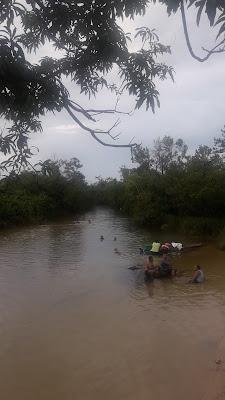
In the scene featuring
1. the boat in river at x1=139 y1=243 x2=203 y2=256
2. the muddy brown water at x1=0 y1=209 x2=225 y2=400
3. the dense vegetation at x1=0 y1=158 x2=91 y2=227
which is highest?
the dense vegetation at x1=0 y1=158 x2=91 y2=227

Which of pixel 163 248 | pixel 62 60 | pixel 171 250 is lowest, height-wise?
pixel 171 250

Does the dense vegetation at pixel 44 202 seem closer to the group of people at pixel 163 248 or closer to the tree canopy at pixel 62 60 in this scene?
the group of people at pixel 163 248

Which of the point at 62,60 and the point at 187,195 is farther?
the point at 187,195

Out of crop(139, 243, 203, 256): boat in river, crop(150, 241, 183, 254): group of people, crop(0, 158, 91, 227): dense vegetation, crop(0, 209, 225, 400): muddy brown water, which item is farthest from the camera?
crop(0, 158, 91, 227): dense vegetation

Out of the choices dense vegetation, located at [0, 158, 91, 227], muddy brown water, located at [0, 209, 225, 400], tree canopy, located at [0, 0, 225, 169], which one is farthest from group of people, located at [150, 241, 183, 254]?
tree canopy, located at [0, 0, 225, 169]

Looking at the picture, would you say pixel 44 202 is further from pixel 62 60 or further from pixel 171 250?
pixel 62 60

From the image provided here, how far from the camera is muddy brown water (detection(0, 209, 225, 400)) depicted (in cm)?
884

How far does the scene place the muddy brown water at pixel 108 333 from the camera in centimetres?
884

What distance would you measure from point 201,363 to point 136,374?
151 cm

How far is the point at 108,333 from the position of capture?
456 inches

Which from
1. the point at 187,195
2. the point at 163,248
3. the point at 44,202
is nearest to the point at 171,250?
the point at 163,248

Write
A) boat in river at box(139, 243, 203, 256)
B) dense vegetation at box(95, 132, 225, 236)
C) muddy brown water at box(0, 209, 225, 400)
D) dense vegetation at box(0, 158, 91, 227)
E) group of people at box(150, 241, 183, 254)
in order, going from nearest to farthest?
muddy brown water at box(0, 209, 225, 400) → group of people at box(150, 241, 183, 254) → boat in river at box(139, 243, 203, 256) → dense vegetation at box(95, 132, 225, 236) → dense vegetation at box(0, 158, 91, 227)

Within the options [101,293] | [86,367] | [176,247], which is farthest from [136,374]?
[176,247]

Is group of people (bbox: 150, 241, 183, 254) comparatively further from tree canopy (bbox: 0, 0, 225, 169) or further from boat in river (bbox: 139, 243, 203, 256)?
tree canopy (bbox: 0, 0, 225, 169)
